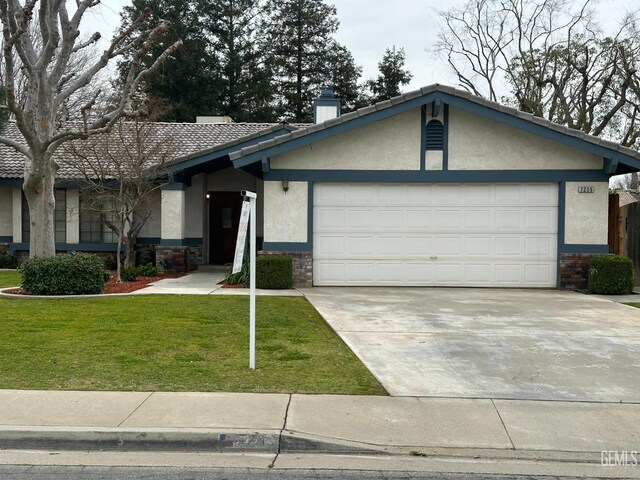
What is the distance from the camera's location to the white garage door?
1485 centimetres

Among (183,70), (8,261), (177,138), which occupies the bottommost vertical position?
(8,261)

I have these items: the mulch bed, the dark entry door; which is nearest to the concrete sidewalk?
the mulch bed

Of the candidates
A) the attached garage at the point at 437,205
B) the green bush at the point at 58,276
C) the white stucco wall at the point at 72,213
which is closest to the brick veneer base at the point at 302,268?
the attached garage at the point at 437,205

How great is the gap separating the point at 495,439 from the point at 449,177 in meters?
10.1

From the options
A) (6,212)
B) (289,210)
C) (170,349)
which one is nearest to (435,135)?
(289,210)

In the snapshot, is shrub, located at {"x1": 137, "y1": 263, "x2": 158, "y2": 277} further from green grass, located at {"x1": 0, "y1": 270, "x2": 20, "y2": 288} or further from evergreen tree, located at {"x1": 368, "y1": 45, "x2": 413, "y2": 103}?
evergreen tree, located at {"x1": 368, "y1": 45, "x2": 413, "y2": 103}

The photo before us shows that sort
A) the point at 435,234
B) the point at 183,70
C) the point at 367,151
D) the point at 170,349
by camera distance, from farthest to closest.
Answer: the point at 183,70
the point at 435,234
the point at 367,151
the point at 170,349

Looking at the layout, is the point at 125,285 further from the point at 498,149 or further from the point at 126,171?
the point at 498,149

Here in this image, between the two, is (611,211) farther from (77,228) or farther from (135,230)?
(77,228)

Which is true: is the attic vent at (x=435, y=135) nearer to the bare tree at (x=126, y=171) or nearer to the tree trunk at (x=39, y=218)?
the bare tree at (x=126, y=171)

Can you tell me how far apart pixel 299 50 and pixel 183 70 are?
9.06 meters

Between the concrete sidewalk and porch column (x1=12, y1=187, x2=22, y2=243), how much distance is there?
14.8 metres

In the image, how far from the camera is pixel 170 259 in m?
17.4

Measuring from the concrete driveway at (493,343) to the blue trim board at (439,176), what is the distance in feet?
9.30
